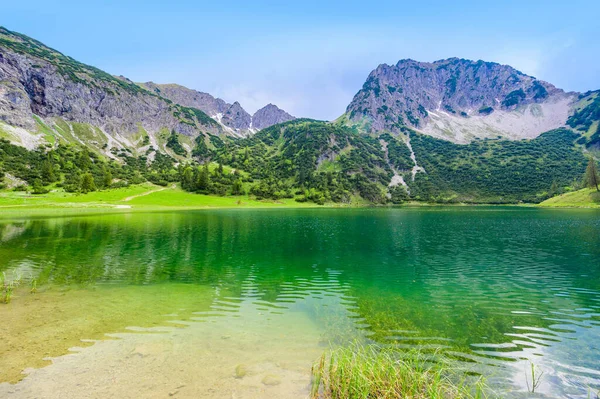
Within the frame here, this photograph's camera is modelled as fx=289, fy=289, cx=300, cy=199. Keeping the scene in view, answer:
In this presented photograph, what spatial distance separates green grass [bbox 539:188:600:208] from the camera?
144 meters

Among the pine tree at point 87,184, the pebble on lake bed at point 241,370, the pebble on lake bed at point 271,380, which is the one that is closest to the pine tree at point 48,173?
the pine tree at point 87,184

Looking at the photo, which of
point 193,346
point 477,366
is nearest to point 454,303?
point 477,366

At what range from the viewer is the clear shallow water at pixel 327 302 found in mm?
11664

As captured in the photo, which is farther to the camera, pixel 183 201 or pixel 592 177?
pixel 183 201

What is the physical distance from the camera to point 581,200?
500ft

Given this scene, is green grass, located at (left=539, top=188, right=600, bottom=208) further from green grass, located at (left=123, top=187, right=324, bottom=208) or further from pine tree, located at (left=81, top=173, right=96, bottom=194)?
pine tree, located at (left=81, top=173, right=96, bottom=194)

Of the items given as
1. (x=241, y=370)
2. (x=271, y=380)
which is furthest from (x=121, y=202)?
(x=271, y=380)

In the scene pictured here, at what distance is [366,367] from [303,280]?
54.6 ft

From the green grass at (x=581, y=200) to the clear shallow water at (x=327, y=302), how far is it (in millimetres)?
143266

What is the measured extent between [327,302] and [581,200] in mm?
197100

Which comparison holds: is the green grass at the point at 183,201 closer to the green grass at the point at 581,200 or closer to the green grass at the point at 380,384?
the green grass at the point at 380,384

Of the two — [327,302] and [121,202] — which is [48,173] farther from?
[327,302]

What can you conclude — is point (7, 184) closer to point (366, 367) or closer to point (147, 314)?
point (147, 314)

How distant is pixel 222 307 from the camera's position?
19109 millimetres
